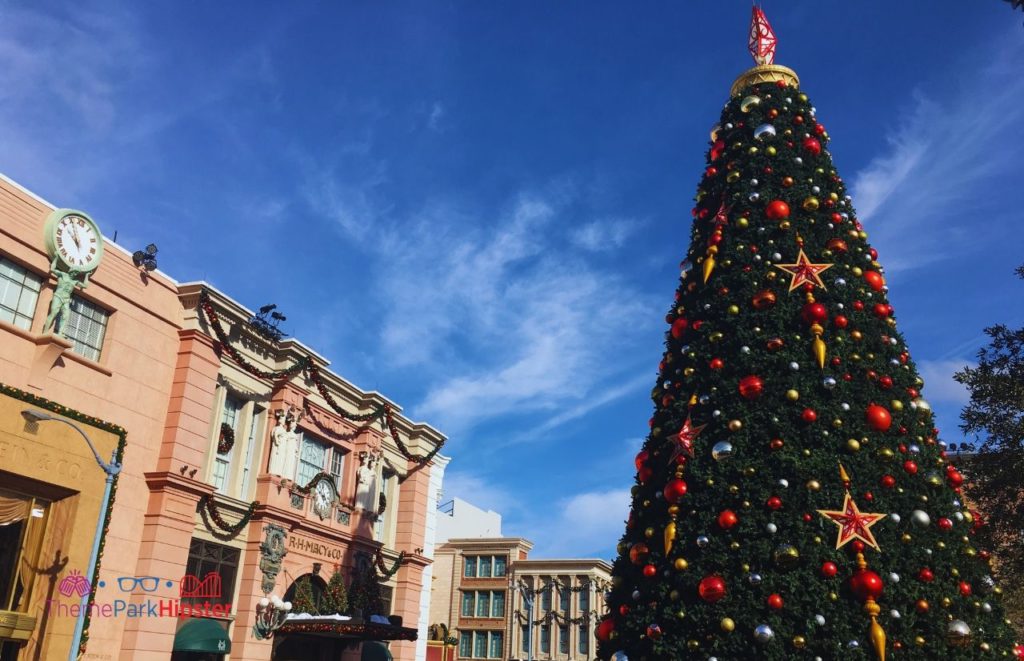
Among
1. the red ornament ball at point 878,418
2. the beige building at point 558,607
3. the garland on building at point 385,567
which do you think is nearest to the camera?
the red ornament ball at point 878,418

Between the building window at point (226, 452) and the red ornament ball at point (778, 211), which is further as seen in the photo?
the building window at point (226, 452)

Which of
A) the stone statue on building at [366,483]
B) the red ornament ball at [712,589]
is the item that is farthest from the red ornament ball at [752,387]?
the stone statue on building at [366,483]

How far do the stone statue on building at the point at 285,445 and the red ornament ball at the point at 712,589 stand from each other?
15.5 metres

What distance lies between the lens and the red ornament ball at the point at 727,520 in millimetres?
9508

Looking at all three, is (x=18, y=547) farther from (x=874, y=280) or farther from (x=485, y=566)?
(x=485, y=566)

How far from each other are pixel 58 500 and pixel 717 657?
45.5ft

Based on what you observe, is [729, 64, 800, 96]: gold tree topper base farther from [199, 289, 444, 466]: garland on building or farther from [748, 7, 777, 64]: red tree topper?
[199, 289, 444, 466]: garland on building

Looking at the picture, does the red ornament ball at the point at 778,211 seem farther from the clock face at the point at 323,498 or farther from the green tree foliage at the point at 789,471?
the clock face at the point at 323,498

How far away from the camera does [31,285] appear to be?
16.2 meters

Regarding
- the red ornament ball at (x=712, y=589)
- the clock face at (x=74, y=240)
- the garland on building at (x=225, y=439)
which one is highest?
the clock face at (x=74, y=240)

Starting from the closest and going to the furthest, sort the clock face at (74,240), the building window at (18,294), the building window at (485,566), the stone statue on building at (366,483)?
the building window at (18,294), the clock face at (74,240), the stone statue on building at (366,483), the building window at (485,566)

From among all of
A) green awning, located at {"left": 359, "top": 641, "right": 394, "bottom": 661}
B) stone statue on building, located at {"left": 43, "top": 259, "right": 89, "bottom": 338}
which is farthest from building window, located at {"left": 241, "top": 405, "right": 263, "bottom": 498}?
green awning, located at {"left": 359, "top": 641, "right": 394, "bottom": 661}

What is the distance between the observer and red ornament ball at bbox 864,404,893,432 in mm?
9961

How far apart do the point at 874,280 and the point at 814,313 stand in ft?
5.84
